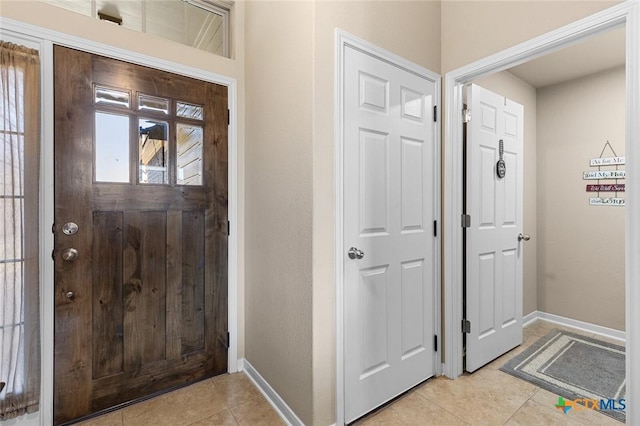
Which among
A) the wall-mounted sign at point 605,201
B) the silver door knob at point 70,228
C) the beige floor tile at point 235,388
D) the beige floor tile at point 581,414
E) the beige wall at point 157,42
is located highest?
the beige wall at point 157,42

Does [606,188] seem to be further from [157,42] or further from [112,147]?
[112,147]

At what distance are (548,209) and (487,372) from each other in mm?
2020

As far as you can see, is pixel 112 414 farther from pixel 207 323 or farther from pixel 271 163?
pixel 271 163

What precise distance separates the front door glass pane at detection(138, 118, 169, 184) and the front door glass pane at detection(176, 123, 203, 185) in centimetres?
8

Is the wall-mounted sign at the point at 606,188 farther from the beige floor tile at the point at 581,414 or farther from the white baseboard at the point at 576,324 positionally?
the beige floor tile at the point at 581,414

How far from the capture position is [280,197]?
5.77 ft

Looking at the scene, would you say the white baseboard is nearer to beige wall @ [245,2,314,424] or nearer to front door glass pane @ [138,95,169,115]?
beige wall @ [245,2,314,424]

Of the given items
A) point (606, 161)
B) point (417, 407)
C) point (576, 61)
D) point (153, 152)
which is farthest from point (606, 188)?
point (153, 152)

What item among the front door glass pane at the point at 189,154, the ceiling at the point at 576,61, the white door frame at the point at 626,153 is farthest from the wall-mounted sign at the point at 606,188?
the front door glass pane at the point at 189,154

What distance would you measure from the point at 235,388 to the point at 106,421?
2.29 feet

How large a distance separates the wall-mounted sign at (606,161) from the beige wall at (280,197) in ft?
10.0

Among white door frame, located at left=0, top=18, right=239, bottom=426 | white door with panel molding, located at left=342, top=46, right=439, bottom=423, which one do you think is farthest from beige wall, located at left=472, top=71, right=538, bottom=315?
white door frame, located at left=0, top=18, right=239, bottom=426

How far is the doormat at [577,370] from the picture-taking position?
185 cm

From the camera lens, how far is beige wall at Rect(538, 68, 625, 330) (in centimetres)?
282
